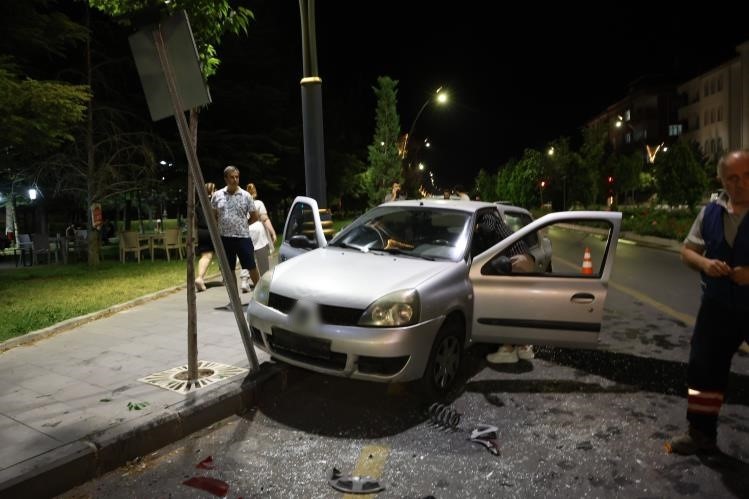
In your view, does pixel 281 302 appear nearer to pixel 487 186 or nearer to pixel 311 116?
pixel 311 116

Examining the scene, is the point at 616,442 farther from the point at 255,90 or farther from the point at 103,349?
the point at 255,90

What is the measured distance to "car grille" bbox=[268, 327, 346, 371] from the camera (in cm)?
430

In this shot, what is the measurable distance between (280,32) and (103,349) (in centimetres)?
2719

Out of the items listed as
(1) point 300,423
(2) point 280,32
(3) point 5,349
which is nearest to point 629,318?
(1) point 300,423

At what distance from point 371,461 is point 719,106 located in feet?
237

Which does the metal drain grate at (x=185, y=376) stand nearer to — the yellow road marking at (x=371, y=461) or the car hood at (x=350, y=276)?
the car hood at (x=350, y=276)

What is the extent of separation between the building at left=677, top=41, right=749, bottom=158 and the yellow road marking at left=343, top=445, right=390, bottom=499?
202 feet

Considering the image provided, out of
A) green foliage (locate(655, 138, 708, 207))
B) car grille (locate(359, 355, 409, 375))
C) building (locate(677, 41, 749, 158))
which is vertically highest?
building (locate(677, 41, 749, 158))

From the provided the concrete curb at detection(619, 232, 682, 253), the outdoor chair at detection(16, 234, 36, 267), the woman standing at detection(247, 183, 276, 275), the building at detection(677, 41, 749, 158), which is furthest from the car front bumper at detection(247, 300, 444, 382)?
the building at detection(677, 41, 749, 158)

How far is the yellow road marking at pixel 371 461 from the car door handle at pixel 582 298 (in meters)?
2.14

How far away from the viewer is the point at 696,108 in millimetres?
69500

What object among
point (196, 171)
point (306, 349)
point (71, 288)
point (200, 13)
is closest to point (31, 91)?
point (71, 288)

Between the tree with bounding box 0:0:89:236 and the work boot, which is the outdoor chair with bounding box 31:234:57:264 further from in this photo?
the work boot

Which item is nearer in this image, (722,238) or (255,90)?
(722,238)
